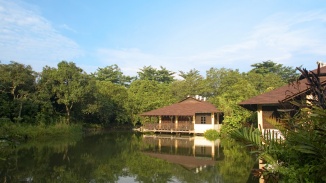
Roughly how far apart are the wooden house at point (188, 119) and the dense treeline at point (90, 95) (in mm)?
1654

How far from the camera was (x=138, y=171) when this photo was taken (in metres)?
11.3

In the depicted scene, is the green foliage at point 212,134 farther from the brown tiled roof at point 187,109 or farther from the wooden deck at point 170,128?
the wooden deck at point 170,128

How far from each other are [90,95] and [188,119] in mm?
11393

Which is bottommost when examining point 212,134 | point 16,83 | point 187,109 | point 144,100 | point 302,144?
point 212,134

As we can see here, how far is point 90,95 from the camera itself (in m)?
30.3

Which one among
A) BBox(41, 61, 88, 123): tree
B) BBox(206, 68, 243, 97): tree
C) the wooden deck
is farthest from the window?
BBox(41, 61, 88, 123): tree

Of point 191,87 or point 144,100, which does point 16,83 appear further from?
point 191,87

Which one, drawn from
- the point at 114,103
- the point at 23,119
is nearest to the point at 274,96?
the point at 23,119

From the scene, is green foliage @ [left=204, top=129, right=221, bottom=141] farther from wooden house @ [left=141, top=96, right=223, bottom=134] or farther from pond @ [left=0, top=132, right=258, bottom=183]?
pond @ [left=0, top=132, right=258, bottom=183]

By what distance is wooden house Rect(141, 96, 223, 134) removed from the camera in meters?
27.7

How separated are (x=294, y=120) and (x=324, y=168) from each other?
3.70ft

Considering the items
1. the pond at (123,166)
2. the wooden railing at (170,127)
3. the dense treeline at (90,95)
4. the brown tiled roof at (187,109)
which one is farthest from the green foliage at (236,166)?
the wooden railing at (170,127)

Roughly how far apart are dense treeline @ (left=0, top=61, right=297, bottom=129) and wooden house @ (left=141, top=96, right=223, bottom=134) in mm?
1654

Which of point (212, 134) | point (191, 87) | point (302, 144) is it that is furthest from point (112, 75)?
point (302, 144)
